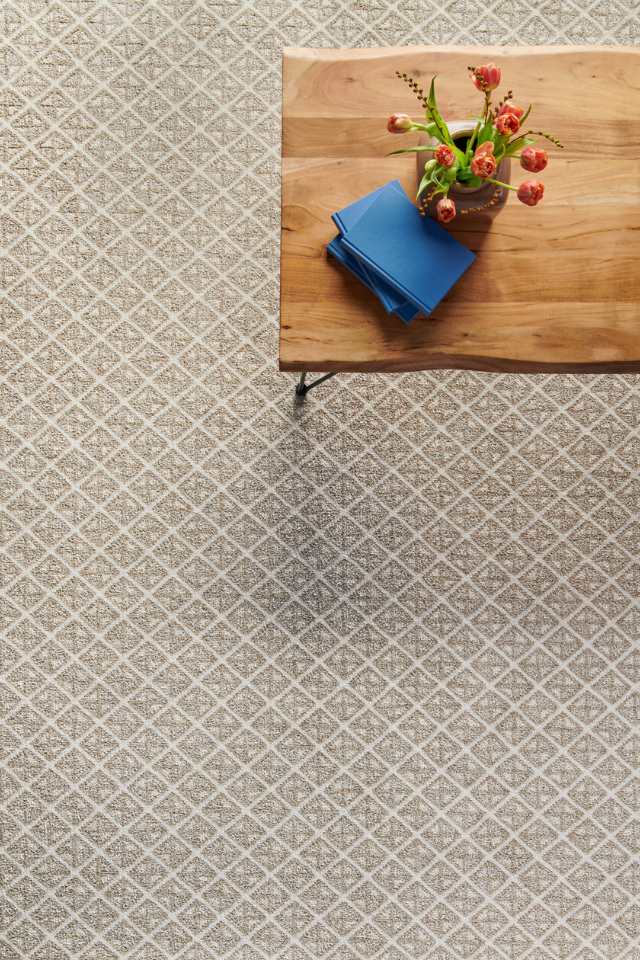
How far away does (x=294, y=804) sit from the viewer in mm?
1720

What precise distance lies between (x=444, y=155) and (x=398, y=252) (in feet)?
0.50

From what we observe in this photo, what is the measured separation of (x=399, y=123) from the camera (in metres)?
1.26

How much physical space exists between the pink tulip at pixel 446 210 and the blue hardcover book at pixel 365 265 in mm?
105

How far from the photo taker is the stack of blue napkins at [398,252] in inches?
51.6

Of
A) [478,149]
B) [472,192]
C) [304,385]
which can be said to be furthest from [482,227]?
[304,385]

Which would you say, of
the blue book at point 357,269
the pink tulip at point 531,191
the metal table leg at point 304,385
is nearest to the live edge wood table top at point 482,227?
the blue book at point 357,269

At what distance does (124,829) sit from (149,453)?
0.69 m

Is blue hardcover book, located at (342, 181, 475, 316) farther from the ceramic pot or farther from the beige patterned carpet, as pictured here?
the beige patterned carpet

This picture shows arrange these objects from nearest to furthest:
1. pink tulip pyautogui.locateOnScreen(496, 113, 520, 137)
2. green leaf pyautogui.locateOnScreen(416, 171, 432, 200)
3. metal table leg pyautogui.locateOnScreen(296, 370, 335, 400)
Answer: pink tulip pyautogui.locateOnScreen(496, 113, 520, 137), green leaf pyautogui.locateOnScreen(416, 171, 432, 200), metal table leg pyautogui.locateOnScreen(296, 370, 335, 400)

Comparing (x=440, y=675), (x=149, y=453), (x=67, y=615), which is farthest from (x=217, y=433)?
(x=440, y=675)

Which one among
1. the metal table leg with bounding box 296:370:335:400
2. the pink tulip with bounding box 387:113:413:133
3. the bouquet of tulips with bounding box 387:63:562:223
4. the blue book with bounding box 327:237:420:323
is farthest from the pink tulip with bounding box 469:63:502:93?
the metal table leg with bounding box 296:370:335:400

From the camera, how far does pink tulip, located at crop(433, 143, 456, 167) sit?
1221 millimetres

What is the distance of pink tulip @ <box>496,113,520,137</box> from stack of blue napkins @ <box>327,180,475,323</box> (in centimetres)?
19

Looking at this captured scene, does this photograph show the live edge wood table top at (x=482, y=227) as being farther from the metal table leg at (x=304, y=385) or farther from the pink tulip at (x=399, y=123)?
the metal table leg at (x=304, y=385)
